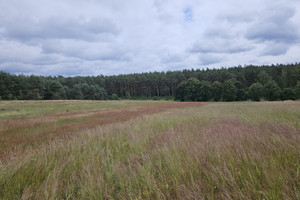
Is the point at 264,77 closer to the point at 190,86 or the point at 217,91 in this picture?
the point at 217,91

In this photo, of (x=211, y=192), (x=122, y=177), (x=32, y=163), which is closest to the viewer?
(x=211, y=192)

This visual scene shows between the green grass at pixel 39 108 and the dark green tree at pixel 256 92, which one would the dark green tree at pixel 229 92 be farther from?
the green grass at pixel 39 108

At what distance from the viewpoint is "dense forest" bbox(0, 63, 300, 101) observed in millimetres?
62153

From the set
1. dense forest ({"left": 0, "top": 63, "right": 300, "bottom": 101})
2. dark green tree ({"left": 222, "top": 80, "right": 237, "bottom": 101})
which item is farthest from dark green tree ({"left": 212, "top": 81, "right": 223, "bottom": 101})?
dark green tree ({"left": 222, "top": 80, "right": 237, "bottom": 101})

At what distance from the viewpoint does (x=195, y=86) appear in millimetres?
73750

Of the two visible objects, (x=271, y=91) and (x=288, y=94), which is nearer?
(x=288, y=94)

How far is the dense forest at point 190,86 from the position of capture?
204ft

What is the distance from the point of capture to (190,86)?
7412 centimetres

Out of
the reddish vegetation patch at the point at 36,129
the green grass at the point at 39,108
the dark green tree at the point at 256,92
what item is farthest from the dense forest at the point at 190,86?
the reddish vegetation patch at the point at 36,129

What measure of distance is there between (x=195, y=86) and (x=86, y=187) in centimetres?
7549

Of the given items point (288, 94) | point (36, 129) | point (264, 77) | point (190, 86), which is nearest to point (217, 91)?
point (190, 86)

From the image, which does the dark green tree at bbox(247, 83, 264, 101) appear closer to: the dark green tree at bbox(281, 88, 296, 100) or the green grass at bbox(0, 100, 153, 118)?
the dark green tree at bbox(281, 88, 296, 100)

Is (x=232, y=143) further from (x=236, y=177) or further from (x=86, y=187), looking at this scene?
(x=86, y=187)

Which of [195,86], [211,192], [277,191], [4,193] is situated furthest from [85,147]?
[195,86]
